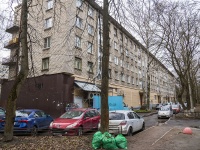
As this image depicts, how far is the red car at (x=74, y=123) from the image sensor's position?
35.8 feet

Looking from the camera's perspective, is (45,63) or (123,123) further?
(45,63)

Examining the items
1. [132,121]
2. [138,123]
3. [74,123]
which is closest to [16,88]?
[74,123]

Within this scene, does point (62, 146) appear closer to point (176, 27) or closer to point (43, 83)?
point (43, 83)

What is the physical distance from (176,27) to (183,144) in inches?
662

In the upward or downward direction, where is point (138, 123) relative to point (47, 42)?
downward

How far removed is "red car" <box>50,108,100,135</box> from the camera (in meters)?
10.9

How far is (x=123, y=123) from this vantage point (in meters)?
10.7

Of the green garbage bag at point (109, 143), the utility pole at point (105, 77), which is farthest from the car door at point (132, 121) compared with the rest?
the green garbage bag at point (109, 143)

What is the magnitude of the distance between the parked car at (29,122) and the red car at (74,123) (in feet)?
3.80

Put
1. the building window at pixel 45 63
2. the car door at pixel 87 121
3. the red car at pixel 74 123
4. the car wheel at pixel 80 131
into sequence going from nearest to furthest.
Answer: the red car at pixel 74 123, the car wheel at pixel 80 131, the car door at pixel 87 121, the building window at pixel 45 63

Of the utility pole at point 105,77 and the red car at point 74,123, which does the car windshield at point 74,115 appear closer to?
the red car at point 74,123

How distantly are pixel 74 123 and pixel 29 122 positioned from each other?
2.49 metres

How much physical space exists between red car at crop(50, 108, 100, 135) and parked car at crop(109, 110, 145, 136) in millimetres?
1162

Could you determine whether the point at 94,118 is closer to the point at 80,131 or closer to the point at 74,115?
the point at 74,115
